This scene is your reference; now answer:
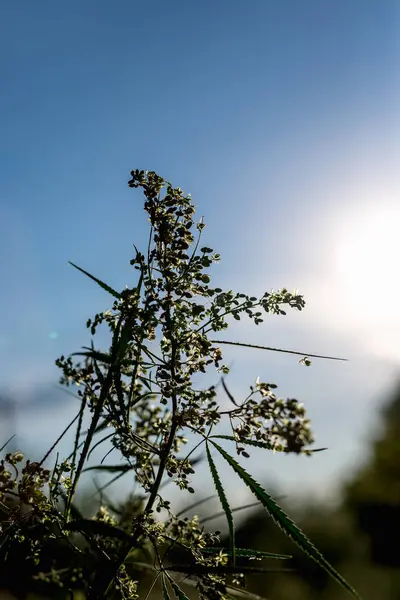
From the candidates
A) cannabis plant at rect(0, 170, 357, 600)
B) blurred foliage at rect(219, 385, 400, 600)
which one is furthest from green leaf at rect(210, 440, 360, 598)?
blurred foliage at rect(219, 385, 400, 600)

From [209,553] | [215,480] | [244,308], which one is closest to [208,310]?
[244,308]

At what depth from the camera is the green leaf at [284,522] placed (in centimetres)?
166

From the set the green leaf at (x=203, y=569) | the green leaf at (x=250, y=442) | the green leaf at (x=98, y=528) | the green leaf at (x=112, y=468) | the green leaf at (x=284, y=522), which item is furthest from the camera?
the green leaf at (x=112, y=468)

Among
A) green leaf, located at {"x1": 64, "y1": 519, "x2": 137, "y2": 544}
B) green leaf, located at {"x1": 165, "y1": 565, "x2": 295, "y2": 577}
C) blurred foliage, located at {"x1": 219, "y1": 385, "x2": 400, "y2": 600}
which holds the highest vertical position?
blurred foliage, located at {"x1": 219, "y1": 385, "x2": 400, "y2": 600}

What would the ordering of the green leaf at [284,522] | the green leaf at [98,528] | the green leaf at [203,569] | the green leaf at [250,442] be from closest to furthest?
the green leaf at [98,528] < the green leaf at [284,522] < the green leaf at [203,569] < the green leaf at [250,442]

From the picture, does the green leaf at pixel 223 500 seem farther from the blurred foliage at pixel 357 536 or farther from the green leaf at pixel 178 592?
the blurred foliage at pixel 357 536

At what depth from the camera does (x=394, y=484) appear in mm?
33719

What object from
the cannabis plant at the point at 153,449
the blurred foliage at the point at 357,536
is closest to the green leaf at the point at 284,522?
the cannabis plant at the point at 153,449

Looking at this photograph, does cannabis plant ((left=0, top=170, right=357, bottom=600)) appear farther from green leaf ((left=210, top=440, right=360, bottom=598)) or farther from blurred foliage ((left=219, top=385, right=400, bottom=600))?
blurred foliage ((left=219, top=385, right=400, bottom=600))

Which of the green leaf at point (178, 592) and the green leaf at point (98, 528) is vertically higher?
the green leaf at point (178, 592)

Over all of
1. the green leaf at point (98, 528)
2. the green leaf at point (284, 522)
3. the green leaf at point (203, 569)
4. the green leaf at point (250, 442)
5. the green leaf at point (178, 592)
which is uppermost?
the green leaf at point (250, 442)

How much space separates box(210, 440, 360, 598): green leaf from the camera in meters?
1.66

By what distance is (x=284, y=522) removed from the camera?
181 centimetres

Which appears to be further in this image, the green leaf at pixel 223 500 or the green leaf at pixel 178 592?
the green leaf at pixel 178 592
